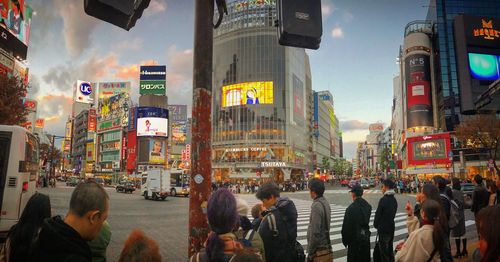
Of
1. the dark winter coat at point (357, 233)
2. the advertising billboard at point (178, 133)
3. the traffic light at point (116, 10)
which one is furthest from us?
the advertising billboard at point (178, 133)

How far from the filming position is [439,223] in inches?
161

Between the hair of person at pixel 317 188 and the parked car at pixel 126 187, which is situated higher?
the hair of person at pixel 317 188

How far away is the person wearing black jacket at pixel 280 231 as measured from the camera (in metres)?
4.10

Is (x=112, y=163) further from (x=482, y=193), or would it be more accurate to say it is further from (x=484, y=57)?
(x=482, y=193)

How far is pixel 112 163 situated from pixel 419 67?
80.0 metres

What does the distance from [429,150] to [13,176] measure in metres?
66.4

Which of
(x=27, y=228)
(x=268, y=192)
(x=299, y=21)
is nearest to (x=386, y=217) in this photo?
(x=268, y=192)

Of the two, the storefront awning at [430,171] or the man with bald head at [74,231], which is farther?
the storefront awning at [430,171]

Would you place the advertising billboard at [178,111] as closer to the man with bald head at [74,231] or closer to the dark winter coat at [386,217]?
the dark winter coat at [386,217]

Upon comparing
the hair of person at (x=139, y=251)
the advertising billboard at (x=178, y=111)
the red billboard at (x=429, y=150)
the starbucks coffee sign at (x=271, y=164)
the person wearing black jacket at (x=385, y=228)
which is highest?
the advertising billboard at (x=178, y=111)

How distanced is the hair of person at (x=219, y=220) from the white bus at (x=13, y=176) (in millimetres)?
9096

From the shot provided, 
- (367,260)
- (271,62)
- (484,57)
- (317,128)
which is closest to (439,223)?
(367,260)

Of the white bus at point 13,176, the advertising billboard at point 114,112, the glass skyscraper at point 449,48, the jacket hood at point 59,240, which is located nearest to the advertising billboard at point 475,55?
the glass skyscraper at point 449,48

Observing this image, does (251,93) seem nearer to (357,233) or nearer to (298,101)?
(298,101)
